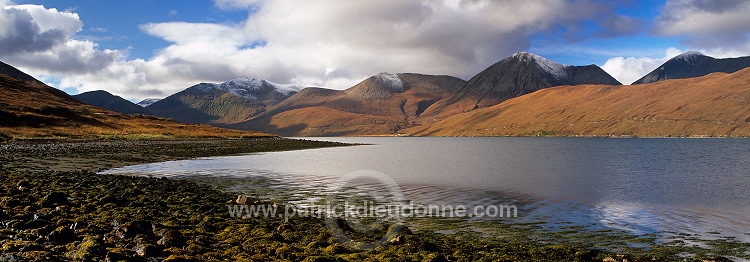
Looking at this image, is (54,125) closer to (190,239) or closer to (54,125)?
(54,125)

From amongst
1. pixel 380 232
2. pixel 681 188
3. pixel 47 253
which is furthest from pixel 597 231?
pixel 681 188

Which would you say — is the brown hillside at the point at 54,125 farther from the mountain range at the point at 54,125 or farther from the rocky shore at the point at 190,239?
the rocky shore at the point at 190,239

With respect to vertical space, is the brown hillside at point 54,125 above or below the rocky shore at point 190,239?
above

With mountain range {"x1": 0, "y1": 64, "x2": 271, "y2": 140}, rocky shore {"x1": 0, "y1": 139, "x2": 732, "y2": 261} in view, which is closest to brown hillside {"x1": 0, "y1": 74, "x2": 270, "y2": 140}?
mountain range {"x1": 0, "y1": 64, "x2": 271, "y2": 140}

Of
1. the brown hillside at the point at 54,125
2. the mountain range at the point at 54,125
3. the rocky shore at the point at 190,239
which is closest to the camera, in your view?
the rocky shore at the point at 190,239

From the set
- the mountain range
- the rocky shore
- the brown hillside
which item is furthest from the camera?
the brown hillside

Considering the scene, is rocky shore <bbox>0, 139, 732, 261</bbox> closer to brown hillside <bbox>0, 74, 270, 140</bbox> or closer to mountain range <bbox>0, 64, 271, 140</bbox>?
brown hillside <bbox>0, 74, 270, 140</bbox>

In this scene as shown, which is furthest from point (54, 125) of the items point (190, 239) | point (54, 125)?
point (190, 239)

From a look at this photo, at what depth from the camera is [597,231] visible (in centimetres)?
1767

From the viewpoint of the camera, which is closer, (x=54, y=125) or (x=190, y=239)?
(x=190, y=239)

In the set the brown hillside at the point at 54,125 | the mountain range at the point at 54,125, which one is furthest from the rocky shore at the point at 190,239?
the mountain range at the point at 54,125

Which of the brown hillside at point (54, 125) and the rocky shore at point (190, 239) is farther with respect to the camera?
the brown hillside at point (54, 125)

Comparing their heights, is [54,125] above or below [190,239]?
above

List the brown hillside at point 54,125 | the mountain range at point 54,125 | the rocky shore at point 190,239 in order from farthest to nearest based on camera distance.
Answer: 1. the brown hillside at point 54,125
2. the mountain range at point 54,125
3. the rocky shore at point 190,239
